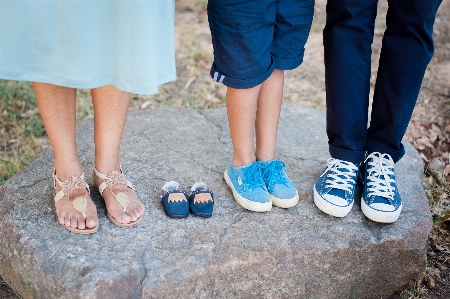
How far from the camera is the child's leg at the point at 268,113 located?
2055 mm

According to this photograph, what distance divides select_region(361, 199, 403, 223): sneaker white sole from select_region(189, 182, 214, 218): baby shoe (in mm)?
609

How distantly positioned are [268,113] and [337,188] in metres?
0.41

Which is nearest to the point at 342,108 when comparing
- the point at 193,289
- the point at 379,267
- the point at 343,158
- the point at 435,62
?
the point at 343,158

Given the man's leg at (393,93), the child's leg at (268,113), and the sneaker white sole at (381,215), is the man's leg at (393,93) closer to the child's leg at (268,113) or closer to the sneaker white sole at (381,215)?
the sneaker white sole at (381,215)

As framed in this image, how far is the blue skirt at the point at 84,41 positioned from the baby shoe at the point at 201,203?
1.68 ft

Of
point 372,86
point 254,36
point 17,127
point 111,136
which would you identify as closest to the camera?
point 254,36

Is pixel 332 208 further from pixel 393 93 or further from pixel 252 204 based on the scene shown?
pixel 393 93

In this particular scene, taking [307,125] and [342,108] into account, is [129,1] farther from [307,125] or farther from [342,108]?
[307,125]

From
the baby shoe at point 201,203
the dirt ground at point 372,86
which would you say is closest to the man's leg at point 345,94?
the baby shoe at point 201,203

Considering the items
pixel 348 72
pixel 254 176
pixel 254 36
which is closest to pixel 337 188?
pixel 254 176

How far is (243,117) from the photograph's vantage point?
6.56 feet

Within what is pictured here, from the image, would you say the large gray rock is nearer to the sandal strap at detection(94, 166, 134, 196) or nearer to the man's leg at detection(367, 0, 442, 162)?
the sandal strap at detection(94, 166, 134, 196)

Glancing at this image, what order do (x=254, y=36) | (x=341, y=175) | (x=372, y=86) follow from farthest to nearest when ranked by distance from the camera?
1. (x=372, y=86)
2. (x=341, y=175)
3. (x=254, y=36)

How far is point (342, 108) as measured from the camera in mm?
2066
